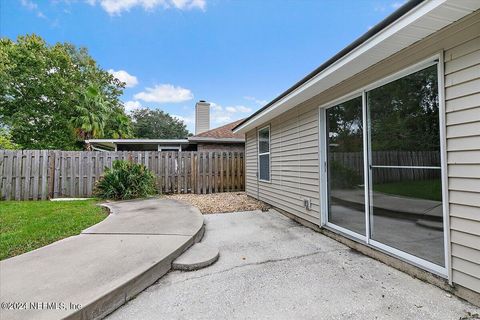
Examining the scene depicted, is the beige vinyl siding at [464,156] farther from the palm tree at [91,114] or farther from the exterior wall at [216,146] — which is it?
the palm tree at [91,114]

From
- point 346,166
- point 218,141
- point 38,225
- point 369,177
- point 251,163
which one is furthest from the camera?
point 218,141

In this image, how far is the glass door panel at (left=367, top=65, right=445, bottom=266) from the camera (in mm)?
2377

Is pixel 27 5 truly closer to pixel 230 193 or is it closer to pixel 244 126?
pixel 244 126

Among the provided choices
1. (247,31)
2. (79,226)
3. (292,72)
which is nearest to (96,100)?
(247,31)

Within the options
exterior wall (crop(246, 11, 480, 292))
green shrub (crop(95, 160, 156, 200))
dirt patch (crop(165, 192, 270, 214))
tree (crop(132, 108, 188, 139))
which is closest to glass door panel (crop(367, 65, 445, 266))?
exterior wall (crop(246, 11, 480, 292))

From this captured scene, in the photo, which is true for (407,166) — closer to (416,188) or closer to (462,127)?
(416,188)

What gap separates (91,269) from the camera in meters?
2.23

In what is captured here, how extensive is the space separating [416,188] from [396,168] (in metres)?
0.30

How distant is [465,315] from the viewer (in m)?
1.80

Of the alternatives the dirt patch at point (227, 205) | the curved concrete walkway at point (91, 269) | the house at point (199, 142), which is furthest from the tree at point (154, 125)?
the curved concrete walkway at point (91, 269)

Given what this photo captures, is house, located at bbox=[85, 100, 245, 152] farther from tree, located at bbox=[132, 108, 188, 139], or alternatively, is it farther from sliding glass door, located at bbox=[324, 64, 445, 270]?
tree, located at bbox=[132, 108, 188, 139]

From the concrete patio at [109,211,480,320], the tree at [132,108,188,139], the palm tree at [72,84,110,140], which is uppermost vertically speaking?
the tree at [132,108,188,139]

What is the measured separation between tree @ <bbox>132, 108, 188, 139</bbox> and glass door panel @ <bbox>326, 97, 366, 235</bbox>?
2957cm

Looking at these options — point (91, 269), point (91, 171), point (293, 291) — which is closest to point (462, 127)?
point (293, 291)
